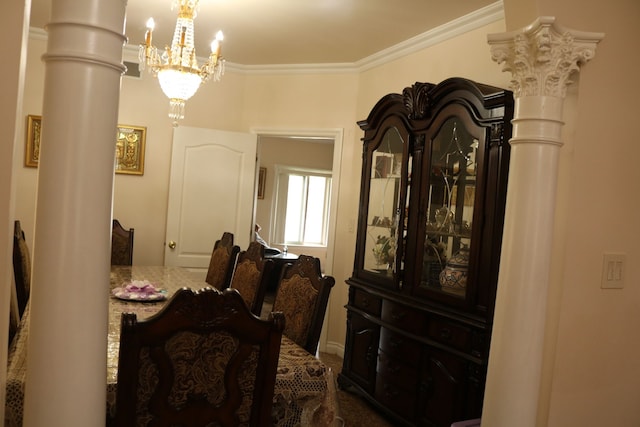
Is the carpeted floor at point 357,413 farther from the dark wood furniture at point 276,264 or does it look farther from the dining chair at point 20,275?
the dark wood furniture at point 276,264

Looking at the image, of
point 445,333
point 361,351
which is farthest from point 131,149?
point 445,333

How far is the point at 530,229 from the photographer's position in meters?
1.92

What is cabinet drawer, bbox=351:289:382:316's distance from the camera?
11.9 ft

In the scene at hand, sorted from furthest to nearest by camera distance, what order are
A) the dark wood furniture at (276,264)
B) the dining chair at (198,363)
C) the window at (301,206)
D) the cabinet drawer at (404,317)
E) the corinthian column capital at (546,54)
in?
1. the window at (301,206)
2. the dark wood furniture at (276,264)
3. the cabinet drawer at (404,317)
4. the corinthian column capital at (546,54)
5. the dining chair at (198,363)

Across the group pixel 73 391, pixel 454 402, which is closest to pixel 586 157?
pixel 454 402

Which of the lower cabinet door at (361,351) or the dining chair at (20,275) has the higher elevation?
the dining chair at (20,275)

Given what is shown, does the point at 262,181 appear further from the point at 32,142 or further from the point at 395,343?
the point at 395,343

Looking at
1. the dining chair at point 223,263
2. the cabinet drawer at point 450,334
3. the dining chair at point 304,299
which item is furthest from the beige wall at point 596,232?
the dining chair at point 223,263

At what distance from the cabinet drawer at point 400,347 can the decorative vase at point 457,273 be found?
420 mm

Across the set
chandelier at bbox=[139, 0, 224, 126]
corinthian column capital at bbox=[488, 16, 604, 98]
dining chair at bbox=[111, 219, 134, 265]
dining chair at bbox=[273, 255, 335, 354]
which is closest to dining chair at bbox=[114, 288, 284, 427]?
dining chair at bbox=[273, 255, 335, 354]

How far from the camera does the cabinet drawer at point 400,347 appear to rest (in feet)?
10.5

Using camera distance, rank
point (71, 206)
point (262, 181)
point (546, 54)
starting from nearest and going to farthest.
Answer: point (71, 206) → point (546, 54) → point (262, 181)

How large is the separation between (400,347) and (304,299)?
100 cm

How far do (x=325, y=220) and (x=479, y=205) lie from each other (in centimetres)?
667
